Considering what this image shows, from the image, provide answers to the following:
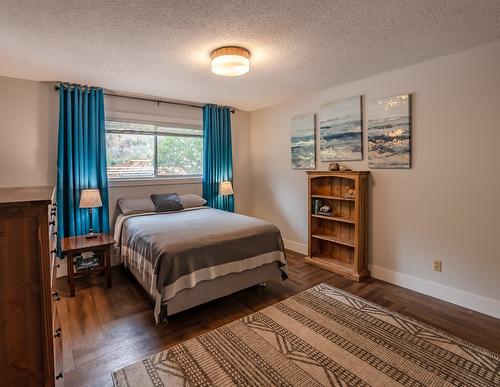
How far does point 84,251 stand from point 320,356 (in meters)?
2.50

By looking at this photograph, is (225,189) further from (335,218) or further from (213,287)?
(213,287)

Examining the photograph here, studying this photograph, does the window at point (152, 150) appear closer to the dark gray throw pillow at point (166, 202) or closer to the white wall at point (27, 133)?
the dark gray throw pillow at point (166, 202)

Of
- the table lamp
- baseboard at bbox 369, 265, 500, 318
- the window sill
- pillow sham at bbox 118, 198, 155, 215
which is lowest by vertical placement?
baseboard at bbox 369, 265, 500, 318

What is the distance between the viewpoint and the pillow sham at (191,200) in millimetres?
3970

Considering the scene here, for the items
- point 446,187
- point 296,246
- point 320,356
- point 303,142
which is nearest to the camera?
point 320,356

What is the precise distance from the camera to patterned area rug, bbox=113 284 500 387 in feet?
5.51

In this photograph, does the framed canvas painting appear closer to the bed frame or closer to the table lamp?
the bed frame

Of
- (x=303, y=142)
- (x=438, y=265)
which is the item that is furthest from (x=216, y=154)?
(x=438, y=265)

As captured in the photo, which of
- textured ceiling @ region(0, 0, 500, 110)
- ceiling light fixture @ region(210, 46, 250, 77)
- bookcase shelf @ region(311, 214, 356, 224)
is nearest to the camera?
textured ceiling @ region(0, 0, 500, 110)

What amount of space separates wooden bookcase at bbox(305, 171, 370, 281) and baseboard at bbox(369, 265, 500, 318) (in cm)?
21

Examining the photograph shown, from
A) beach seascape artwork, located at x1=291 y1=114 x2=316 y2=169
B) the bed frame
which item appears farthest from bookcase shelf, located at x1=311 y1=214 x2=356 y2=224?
the bed frame

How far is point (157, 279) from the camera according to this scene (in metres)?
2.18

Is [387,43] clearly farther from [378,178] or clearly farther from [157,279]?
[157,279]

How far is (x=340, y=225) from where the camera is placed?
3.66 m
